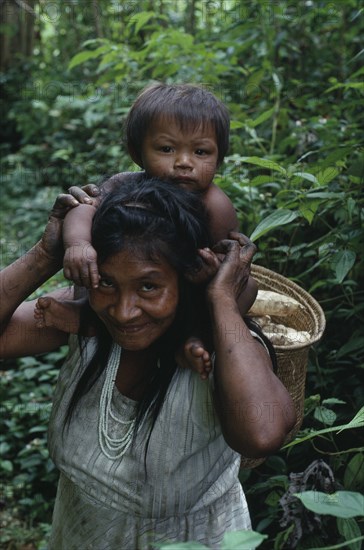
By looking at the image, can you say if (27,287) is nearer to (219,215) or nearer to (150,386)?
(150,386)

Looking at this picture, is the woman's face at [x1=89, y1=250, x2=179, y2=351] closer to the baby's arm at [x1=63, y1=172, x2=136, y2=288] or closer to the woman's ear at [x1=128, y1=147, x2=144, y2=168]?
the baby's arm at [x1=63, y1=172, x2=136, y2=288]

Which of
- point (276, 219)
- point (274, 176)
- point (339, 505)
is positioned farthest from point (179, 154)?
point (339, 505)

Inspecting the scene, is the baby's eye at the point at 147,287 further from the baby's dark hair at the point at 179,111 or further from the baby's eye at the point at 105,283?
the baby's dark hair at the point at 179,111

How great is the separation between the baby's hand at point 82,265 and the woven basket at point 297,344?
63cm

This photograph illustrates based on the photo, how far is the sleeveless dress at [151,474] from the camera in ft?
5.50

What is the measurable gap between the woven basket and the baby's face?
40cm

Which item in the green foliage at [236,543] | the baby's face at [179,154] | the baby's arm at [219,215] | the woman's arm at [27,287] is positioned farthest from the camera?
the baby's face at [179,154]

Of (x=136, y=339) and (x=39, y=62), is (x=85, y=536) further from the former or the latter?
(x=39, y=62)

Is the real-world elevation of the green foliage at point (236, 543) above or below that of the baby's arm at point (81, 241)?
below

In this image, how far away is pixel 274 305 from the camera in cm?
224

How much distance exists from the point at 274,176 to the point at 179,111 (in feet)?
3.58

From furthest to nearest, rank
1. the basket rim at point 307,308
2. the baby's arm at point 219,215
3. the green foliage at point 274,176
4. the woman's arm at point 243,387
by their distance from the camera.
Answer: the green foliage at point 274,176
the baby's arm at point 219,215
the basket rim at point 307,308
the woman's arm at point 243,387

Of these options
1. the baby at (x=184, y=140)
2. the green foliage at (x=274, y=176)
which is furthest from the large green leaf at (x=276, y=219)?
the baby at (x=184, y=140)

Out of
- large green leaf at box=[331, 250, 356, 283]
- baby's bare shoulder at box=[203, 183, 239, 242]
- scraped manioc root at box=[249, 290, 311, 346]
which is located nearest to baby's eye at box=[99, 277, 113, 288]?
baby's bare shoulder at box=[203, 183, 239, 242]
